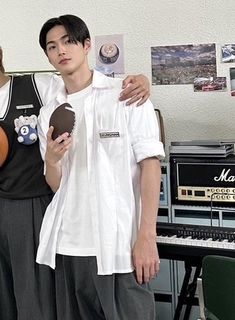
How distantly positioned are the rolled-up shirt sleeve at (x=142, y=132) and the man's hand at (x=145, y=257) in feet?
0.79

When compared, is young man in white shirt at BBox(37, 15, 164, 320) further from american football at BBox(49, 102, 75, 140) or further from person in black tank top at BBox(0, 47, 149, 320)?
person in black tank top at BBox(0, 47, 149, 320)

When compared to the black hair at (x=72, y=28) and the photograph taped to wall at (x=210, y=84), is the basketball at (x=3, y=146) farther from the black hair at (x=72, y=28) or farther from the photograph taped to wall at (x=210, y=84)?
the photograph taped to wall at (x=210, y=84)

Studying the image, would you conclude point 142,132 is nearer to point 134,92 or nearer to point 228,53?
point 134,92

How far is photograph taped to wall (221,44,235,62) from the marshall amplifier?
54 cm

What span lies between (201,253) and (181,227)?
0.70 feet

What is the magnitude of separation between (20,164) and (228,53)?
132 cm

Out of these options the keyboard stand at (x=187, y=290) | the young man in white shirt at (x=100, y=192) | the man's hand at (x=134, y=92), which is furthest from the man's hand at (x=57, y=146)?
the keyboard stand at (x=187, y=290)

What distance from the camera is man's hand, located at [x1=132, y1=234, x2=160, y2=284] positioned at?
1435mm

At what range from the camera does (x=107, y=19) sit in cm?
275

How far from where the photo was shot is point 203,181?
2.26 meters

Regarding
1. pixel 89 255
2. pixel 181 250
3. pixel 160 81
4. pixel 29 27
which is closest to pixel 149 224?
pixel 89 255

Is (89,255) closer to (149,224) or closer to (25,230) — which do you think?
(149,224)

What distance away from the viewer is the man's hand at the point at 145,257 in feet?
4.71

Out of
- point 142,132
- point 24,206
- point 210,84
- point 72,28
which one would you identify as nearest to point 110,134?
point 142,132
